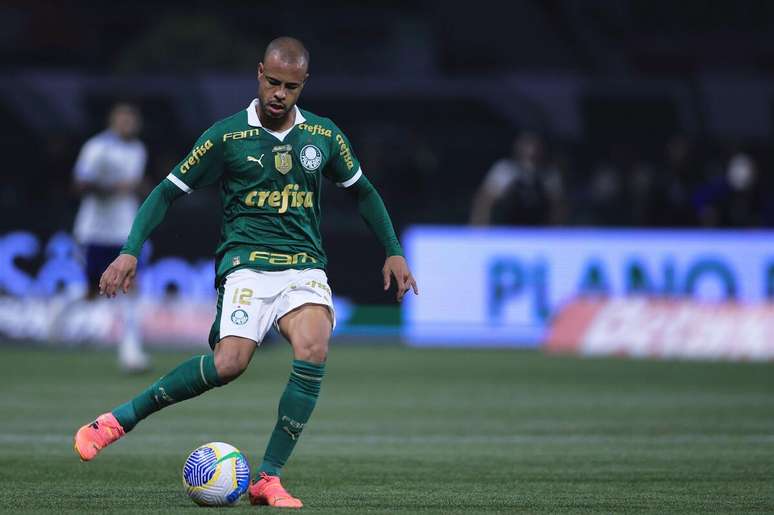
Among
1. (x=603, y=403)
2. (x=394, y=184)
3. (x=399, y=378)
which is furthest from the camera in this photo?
(x=394, y=184)

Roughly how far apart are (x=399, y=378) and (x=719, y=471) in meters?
6.72

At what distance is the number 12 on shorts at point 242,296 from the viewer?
23.5 feet

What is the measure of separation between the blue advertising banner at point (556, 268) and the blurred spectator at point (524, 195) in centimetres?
43

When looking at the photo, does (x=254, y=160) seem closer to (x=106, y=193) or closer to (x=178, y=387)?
(x=178, y=387)

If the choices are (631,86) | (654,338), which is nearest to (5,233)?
(654,338)

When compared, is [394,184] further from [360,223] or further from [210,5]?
[210,5]

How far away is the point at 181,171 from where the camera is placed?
725 cm

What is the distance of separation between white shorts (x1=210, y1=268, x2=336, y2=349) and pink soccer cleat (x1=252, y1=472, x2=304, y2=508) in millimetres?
645

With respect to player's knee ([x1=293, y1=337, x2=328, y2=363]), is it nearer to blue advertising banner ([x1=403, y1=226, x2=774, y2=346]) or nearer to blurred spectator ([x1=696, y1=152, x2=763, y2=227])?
blue advertising banner ([x1=403, y1=226, x2=774, y2=346])

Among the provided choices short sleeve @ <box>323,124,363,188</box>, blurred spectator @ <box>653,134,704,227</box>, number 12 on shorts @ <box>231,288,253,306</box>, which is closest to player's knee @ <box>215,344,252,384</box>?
number 12 on shorts @ <box>231,288,253,306</box>

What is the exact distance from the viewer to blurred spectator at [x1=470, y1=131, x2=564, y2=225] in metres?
19.2

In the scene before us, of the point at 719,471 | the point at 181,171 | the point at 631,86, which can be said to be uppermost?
the point at 631,86

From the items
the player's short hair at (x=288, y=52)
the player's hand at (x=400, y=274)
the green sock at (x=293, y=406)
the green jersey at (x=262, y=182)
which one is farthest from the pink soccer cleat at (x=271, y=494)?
the player's short hair at (x=288, y=52)

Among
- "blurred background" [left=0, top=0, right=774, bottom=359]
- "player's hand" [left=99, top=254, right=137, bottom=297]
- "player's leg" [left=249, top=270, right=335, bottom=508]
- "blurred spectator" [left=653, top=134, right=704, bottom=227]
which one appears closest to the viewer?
"player's hand" [left=99, top=254, right=137, bottom=297]
